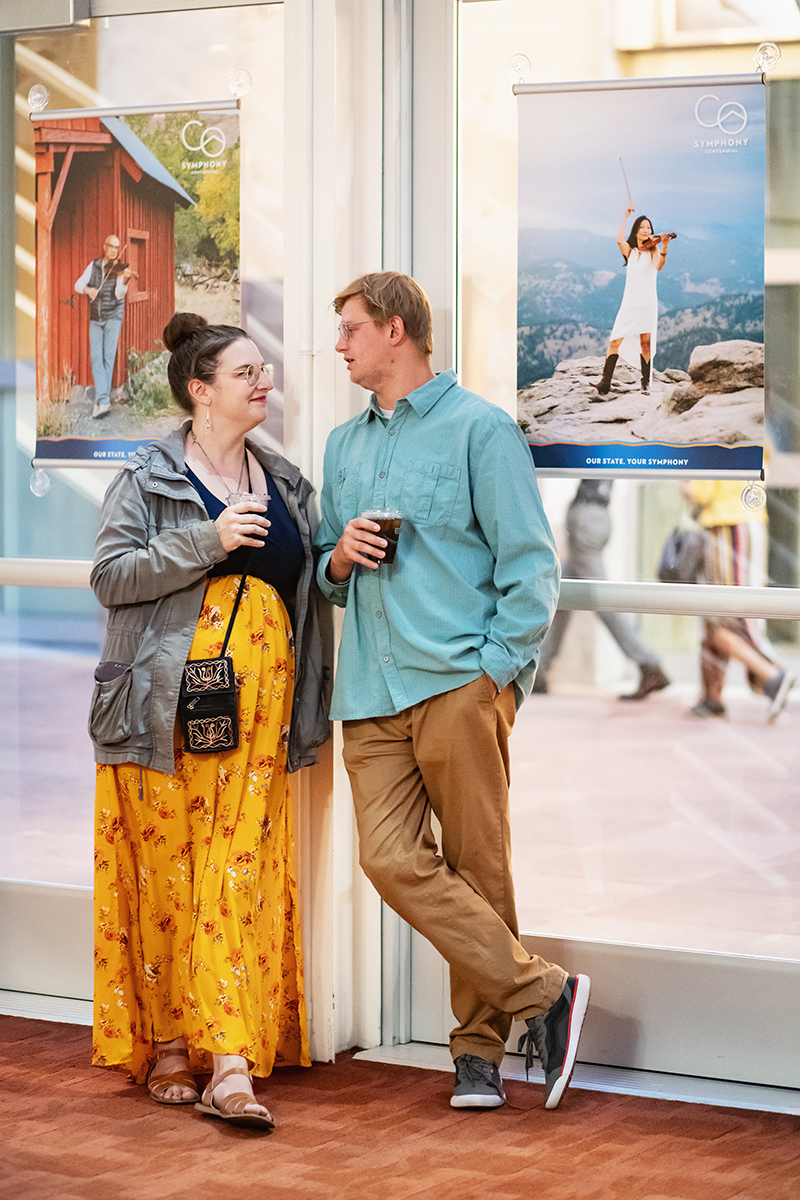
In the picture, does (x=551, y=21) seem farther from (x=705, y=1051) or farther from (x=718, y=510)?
(x=705, y=1051)

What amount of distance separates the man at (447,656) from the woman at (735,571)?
1.38 ft

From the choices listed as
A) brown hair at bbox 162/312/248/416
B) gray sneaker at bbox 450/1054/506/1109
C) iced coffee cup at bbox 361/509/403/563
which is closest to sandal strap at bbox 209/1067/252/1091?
gray sneaker at bbox 450/1054/506/1109

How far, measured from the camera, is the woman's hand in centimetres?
317

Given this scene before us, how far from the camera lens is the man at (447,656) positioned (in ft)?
10.2

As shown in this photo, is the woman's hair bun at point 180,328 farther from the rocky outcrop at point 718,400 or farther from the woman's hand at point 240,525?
the rocky outcrop at point 718,400

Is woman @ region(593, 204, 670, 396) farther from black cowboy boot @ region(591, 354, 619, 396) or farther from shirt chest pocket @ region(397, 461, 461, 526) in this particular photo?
shirt chest pocket @ region(397, 461, 461, 526)

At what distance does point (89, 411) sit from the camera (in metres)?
3.81

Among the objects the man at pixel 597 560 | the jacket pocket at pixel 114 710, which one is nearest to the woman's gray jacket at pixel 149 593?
the jacket pocket at pixel 114 710

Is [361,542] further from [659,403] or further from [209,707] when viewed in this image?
[659,403]

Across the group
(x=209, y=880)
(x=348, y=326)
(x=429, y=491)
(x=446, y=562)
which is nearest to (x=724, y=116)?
(x=348, y=326)

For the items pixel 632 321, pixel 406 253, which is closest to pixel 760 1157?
pixel 632 321

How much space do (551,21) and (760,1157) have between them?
8.45 feet

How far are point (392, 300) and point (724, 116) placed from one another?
2.84 ft

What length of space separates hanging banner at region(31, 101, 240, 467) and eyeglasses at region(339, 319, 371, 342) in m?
0.55
